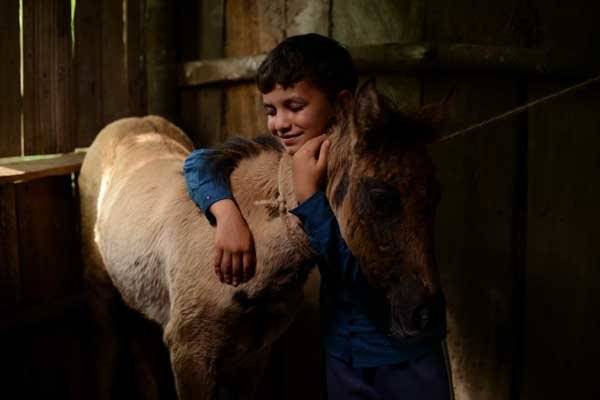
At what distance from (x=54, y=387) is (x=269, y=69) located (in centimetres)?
204

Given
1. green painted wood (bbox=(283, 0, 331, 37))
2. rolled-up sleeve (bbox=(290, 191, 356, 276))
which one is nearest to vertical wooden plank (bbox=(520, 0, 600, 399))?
green painted wood (bbox=(283, 0, 331, 37))

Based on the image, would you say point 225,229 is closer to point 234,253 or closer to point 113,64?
point 234,253

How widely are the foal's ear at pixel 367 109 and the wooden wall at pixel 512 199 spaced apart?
0.85 m

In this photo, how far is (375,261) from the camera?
160cm

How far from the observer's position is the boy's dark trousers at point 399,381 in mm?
1689

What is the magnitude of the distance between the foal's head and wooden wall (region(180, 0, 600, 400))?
2.58 feet

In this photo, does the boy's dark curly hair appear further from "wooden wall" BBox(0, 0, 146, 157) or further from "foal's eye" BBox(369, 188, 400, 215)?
"wooden wall" BBox(0, 0, 146, 157)

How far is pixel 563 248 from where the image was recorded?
2.25m

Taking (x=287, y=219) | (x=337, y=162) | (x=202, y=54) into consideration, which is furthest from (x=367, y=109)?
(x=202, y=54)

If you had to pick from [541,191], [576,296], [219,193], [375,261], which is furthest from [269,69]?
[576,296]

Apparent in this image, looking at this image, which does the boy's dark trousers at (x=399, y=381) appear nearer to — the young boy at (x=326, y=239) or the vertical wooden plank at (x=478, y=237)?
the young boy at (x=326, y=239)

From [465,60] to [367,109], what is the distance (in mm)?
868

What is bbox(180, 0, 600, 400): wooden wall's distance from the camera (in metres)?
2.20

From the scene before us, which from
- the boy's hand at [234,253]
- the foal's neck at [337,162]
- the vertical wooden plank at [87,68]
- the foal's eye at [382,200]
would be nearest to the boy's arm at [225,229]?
the boy's hand at [234,253]
